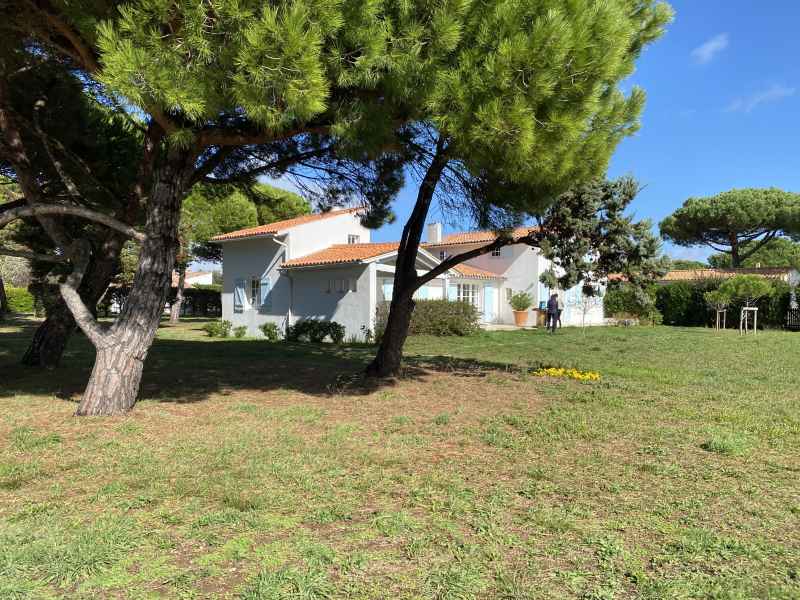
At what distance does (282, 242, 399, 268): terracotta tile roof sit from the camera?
18.1 metres

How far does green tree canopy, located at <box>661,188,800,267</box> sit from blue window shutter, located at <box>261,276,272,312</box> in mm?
30595

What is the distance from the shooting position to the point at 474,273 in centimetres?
2608

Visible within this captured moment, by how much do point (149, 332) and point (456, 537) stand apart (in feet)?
15.2

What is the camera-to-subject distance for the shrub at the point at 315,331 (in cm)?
1791

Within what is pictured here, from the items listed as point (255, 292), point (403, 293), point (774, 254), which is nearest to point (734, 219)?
point (774, 254)

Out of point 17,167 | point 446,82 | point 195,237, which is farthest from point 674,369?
point 195,237

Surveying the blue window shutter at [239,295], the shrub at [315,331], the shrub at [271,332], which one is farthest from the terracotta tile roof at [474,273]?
the blue window shutter at [239,295]

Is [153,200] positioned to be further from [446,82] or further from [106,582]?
[106,582]

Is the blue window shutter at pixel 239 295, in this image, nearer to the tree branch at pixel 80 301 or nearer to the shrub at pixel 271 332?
the shrub at pixel 271 332

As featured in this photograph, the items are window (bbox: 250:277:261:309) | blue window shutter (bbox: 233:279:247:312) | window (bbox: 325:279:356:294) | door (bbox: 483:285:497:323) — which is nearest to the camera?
window (bbox: 325:279:356:294)

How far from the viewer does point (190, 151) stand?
6191 millimetres

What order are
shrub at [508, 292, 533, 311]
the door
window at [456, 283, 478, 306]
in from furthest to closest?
the door, window at [456, 283, 478, 306], shrub at [508, 292, 533, 311]

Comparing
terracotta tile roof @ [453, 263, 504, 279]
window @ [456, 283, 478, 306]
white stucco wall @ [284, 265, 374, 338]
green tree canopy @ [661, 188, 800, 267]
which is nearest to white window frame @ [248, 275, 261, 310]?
white stucco wall @ [284, 265, 374, 338]

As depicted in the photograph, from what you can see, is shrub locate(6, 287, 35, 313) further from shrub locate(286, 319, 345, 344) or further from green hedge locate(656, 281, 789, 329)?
green hedge locate(656, 281, 789, 329)
